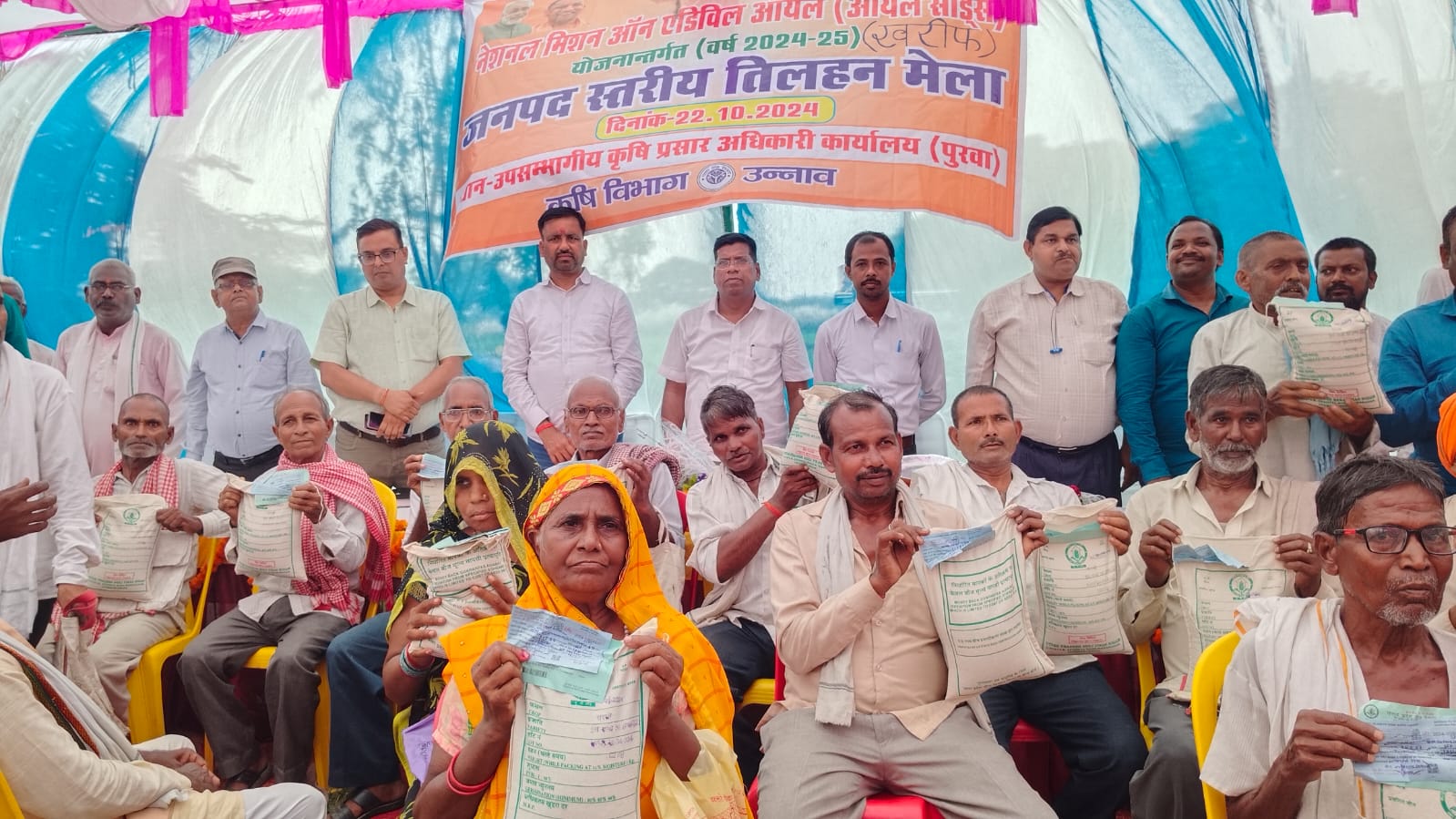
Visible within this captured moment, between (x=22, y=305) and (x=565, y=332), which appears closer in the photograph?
(x=565, y=332)

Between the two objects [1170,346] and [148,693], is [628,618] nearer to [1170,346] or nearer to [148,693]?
[148,693]

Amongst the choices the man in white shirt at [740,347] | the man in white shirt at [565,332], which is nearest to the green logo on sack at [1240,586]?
the man in white shirt at [740,347]

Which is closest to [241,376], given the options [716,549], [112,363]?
[112,363]

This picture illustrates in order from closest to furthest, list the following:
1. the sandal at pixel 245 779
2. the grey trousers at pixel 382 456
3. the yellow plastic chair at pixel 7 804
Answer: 1. the yellow plastic chair at pixel 7 804
2. the sandal at pixel 245 779
3. the grey trousers at pixel 382 456

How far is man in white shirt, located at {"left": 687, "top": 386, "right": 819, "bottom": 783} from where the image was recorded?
161 inches

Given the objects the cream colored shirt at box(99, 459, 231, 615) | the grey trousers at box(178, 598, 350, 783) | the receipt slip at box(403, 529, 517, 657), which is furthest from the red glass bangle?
the cream colored shirt at box(99, 459, 231, 615)

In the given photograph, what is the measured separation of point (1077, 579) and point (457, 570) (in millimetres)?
1856

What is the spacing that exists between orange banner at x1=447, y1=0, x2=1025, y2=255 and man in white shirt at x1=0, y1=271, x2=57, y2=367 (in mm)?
2473

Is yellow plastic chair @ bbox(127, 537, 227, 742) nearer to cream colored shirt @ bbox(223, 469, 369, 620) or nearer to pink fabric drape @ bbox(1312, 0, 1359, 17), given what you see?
cream colored shirt @ bbox(223, 469, 369, 620)

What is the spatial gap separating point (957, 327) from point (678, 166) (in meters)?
1.96

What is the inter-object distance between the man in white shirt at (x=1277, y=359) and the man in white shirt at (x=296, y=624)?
3.61m

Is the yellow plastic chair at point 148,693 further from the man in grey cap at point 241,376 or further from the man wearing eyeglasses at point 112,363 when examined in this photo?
the man wearing eyeglasses at point 112,363

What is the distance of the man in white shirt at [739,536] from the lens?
4.08m

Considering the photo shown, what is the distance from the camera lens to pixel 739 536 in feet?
13.7
